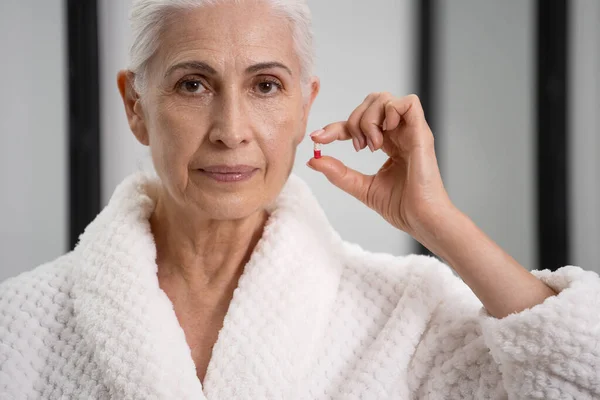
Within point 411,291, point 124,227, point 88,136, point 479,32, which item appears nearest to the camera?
point 411,291

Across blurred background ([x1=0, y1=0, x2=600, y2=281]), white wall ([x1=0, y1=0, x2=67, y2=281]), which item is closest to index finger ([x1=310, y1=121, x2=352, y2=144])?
blurred background ([x1=0, y1=0, x2=600, y2=281])

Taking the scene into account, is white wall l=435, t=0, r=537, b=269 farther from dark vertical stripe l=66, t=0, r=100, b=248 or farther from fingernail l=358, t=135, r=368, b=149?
fingernail l=358, t=135, r=368, b=149

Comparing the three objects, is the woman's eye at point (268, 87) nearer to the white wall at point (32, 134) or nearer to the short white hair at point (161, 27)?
the short white hair at point (161, 27)

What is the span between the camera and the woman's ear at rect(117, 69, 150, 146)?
160 centimetres

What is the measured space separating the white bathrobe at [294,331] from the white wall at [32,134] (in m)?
1.48

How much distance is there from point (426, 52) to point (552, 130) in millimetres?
704

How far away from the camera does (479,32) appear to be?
319 centimetres

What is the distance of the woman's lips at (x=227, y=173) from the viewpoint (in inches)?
56.4

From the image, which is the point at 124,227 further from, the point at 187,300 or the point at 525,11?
the point at 525,11

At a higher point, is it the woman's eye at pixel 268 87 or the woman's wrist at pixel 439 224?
the woman's eye at pixel 268 87

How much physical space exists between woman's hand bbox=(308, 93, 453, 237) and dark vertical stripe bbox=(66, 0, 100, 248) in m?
1.80

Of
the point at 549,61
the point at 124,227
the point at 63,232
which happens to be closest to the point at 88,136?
the point at 63,232

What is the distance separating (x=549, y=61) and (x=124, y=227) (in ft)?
7.39

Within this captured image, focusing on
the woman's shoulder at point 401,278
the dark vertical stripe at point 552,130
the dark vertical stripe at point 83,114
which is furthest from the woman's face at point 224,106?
the dark vertical stripe at point 552,130
